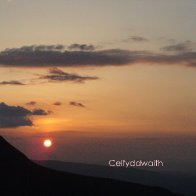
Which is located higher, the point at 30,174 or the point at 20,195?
the point at 30,174

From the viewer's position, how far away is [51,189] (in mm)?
178000

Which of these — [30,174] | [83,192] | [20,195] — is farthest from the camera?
[30,174]

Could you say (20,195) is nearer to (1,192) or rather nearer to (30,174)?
(1,192)

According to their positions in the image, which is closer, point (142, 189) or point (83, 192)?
point (83, 192)

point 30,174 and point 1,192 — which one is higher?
point 30,174

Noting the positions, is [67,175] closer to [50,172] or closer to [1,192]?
[50,172]

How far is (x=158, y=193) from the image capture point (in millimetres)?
199500

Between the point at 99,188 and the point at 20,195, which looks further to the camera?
the point at 99,188

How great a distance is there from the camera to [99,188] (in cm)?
18838

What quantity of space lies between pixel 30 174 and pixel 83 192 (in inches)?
981

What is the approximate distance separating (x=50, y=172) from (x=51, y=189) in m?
20.2

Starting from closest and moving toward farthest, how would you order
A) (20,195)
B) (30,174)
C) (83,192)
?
(20,195), (83,192), (30,174)

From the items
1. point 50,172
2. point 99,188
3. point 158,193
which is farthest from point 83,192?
point 158,193

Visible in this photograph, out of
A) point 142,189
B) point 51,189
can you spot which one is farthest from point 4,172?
point 142,189
